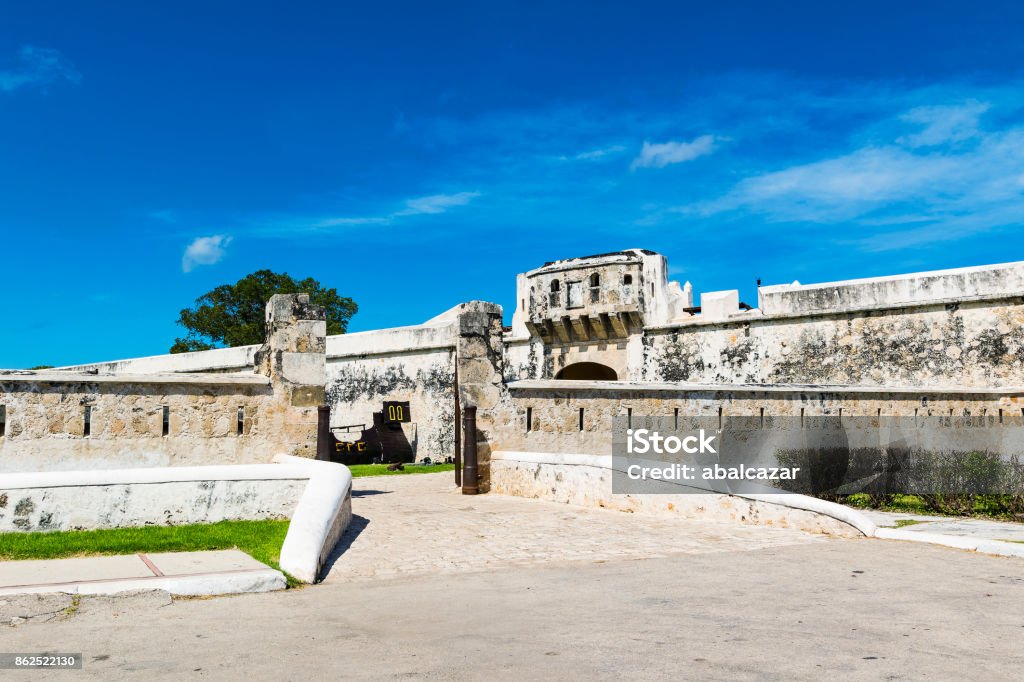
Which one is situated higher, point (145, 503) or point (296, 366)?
point (296, 366)

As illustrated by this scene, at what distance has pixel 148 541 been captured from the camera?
6246 mm

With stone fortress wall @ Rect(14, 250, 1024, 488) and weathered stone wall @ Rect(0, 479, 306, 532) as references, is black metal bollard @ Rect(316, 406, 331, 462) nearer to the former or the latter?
stone fortress wall @ Rect(14, 250, 1024, 488)

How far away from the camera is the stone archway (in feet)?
78.3

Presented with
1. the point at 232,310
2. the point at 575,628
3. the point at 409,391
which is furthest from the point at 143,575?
the point at 232,310

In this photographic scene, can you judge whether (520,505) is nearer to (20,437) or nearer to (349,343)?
(20,437)

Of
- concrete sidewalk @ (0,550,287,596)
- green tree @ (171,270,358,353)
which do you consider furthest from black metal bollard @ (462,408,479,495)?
green tree @ (171,270,358,353)

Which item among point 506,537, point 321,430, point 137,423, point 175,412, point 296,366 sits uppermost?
point 296,366

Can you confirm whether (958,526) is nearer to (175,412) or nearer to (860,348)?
(175,412)

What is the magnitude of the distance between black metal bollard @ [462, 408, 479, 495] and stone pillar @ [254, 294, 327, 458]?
2.20 m

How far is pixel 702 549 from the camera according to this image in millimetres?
6957

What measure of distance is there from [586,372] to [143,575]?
806 inches

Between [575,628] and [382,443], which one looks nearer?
[575,628]

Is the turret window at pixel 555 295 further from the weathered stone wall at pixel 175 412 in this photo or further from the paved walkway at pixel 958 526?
→ the paved walkway at pixel 958 526

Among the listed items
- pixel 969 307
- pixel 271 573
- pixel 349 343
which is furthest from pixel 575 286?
pixel 271 573
